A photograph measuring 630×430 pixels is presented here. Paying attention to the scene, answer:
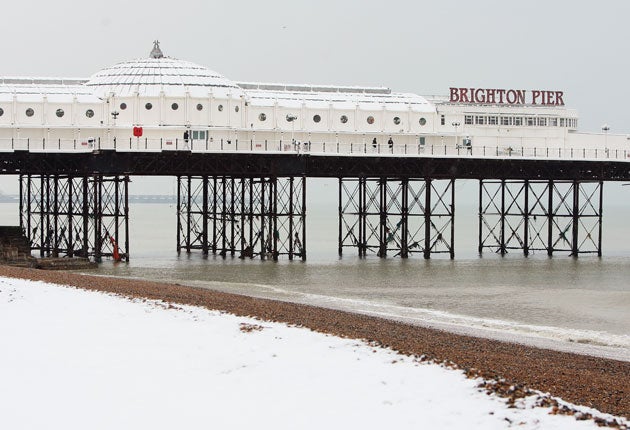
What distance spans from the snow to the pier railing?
4376 centimetres

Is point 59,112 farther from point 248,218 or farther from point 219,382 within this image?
point 219,382

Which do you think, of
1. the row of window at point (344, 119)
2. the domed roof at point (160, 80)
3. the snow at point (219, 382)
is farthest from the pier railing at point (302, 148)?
the snow at point (219, 382)

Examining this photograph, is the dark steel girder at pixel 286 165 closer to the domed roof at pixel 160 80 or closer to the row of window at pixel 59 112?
the row of window at pixel 59 112

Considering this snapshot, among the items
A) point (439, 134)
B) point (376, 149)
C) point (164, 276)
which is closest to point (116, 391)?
point (164, 276)

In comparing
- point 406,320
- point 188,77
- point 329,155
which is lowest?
point 406,320

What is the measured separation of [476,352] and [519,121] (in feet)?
219

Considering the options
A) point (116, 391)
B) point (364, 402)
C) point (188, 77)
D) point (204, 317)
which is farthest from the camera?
point (188, 77)

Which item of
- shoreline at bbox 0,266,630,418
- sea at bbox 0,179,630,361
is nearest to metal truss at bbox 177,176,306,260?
sea at bbox 0,179,630,361

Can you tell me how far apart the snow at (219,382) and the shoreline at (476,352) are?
46.7 inches

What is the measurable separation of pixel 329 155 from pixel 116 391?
173 feet

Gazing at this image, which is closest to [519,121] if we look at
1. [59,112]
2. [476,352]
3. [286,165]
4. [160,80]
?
[286,165]

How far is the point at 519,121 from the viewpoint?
90.0m

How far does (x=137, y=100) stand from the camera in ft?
246

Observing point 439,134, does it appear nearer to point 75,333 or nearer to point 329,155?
point 329,155
